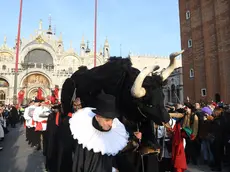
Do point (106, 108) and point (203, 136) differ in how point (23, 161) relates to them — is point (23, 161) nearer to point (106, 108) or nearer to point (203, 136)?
point (106, 108)

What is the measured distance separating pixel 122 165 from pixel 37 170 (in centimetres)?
370

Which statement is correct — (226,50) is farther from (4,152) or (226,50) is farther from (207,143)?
(4,152)

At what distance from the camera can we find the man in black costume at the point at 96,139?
8.89 ft

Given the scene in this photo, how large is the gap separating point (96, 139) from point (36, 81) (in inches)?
1602

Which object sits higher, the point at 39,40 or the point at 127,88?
the point at 39,40

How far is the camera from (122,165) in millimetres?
3727

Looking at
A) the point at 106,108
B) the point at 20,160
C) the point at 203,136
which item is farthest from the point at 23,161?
the point at 203,136

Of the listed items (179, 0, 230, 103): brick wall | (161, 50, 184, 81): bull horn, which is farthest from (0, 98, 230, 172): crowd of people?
(179, 0, 230, 103): brick wall

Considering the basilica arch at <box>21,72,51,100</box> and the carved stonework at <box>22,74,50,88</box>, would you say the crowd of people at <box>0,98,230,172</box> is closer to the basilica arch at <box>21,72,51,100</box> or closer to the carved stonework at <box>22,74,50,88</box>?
the basilica arch at <box>21,72,51,100</box>

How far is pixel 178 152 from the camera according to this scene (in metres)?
5.50

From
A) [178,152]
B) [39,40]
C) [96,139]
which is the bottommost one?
[178,152]

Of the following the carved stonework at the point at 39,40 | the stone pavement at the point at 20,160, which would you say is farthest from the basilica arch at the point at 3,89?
the stone pavement at the point at 20,160

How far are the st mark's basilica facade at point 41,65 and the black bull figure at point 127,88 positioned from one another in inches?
1337

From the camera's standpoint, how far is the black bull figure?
2.98 meters
